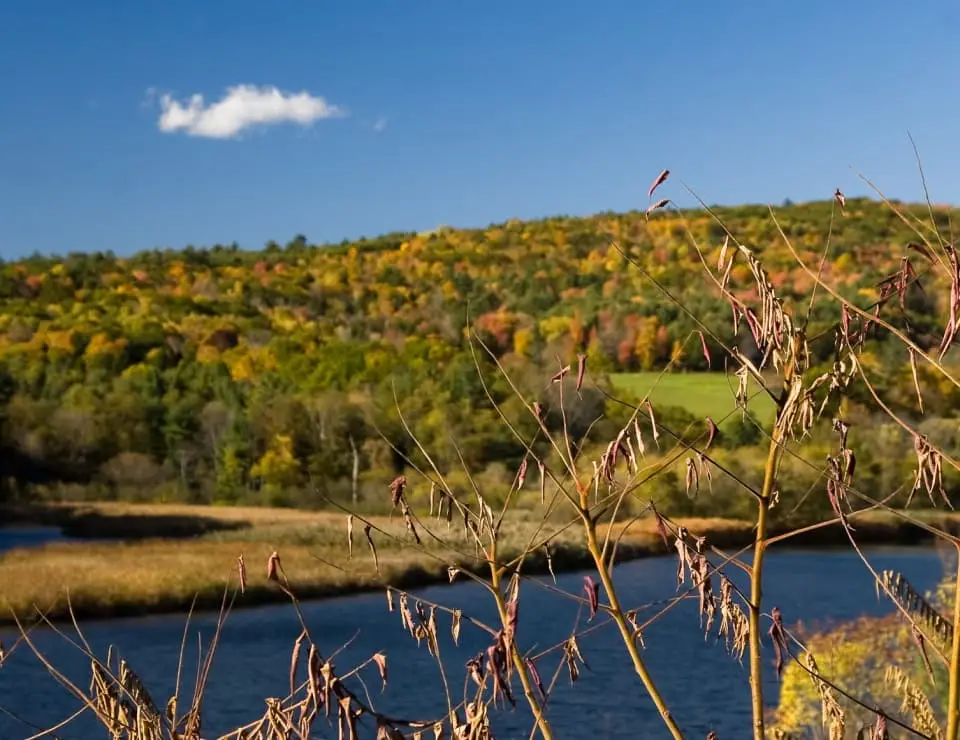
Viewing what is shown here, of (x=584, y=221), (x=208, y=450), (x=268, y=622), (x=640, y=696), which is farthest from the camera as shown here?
(x=584, y=221)

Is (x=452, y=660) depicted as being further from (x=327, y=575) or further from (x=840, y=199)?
(x=840, y=199)

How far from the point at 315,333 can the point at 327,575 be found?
38.1 metres

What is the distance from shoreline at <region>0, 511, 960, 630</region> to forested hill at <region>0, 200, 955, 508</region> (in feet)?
9.85

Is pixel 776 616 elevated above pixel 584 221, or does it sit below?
below

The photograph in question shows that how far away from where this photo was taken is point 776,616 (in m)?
1.89

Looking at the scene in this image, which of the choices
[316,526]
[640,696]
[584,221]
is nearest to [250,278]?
[584,221]

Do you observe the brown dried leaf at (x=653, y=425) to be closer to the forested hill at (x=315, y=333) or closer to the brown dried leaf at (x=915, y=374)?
the forested hill at (x=315, y=333)

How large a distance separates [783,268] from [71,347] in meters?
26.8

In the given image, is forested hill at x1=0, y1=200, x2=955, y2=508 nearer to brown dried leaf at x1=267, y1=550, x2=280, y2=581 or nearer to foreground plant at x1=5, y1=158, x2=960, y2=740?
foreground plant at x1=5, y1=158, x2=960, y2=740

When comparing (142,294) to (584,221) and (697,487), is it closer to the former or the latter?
(584,221)

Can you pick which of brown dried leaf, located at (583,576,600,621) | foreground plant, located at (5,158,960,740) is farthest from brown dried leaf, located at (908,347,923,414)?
brown dried leaf, located at (583,576,600,621)

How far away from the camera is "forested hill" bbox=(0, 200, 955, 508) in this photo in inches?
1439

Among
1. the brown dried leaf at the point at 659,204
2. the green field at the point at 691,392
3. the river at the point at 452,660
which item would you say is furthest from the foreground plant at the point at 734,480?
the green field at the point at 691,392

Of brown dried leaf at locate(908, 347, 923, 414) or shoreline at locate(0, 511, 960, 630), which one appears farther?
shoreline at locate(0, 511, 960, 630)
